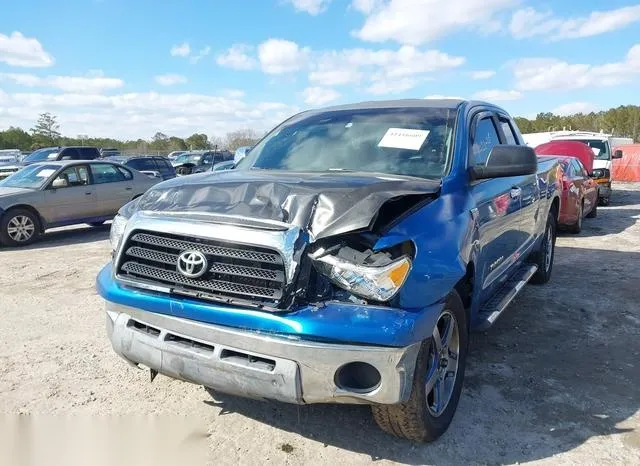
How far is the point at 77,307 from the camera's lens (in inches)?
215

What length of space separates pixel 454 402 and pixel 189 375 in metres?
1.53

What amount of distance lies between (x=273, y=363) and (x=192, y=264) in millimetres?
630

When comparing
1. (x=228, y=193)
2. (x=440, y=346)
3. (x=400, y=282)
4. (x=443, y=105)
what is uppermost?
(x=443, y=105)

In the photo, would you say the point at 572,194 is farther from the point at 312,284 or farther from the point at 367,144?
the point at 312,284

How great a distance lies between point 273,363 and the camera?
2.44 m

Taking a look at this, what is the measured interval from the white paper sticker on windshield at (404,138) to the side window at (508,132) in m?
1.53

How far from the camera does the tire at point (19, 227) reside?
30.6ft

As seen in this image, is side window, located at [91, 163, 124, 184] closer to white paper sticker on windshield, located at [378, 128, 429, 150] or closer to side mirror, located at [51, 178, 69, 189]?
side mirror, located at [51, 178, 69, 189]

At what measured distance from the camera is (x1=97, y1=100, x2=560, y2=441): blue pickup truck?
239cm

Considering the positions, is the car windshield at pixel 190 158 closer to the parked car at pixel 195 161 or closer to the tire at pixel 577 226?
the parked car at pixel 195 161

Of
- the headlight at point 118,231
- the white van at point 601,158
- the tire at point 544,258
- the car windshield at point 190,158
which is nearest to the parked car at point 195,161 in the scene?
the car windshield at point 190,158

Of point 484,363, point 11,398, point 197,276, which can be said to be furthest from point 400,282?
point 11,398

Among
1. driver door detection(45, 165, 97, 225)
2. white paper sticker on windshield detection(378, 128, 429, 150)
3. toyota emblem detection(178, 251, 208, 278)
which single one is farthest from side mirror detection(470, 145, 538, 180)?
driver door detection(45, 165, 97, 225)

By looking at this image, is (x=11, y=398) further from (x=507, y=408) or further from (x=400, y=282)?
(x=507, y=408)
